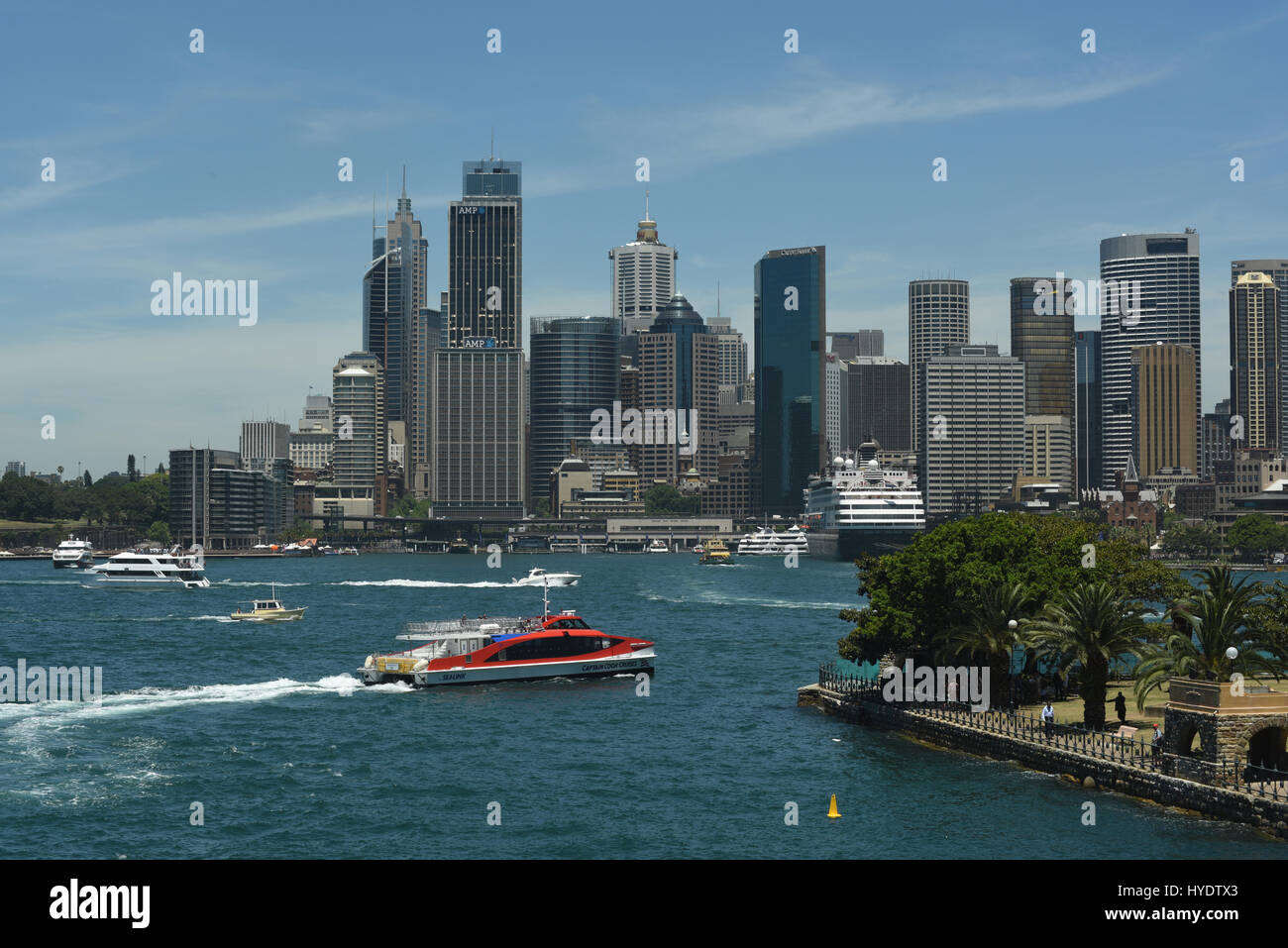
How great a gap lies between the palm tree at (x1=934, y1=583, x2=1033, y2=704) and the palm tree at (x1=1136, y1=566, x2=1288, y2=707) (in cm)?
1070

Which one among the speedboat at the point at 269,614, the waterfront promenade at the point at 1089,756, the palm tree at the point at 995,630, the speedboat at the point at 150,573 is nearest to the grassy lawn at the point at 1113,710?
the waterfront promenade at the point at 1089,756

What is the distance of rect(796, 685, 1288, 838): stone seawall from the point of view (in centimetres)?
4138

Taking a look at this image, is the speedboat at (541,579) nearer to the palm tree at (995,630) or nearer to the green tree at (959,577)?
the green tree at (959,577)

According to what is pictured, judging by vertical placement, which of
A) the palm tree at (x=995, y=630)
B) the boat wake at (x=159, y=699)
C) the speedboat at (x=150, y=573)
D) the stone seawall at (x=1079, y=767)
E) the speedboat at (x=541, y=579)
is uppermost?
the palm tree at (x=995, y=630)

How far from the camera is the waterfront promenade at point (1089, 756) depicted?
138 feet

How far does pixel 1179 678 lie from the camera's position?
153 feet

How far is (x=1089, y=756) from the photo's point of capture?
49438mm

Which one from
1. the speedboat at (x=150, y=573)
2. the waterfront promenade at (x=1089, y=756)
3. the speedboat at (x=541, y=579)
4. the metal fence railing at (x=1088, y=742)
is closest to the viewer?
the waterfront promenade at (x=1089, y=756)

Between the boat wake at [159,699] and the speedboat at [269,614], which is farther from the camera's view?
the speedboat at [269,614]

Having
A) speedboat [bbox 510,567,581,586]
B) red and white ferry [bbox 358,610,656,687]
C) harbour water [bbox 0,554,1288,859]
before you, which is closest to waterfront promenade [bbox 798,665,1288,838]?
harbour water [bbox 0,554,1288,859]

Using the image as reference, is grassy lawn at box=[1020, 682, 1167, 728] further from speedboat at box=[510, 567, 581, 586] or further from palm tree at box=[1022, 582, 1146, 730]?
speedboat at box=[510, 567, 581, 586]

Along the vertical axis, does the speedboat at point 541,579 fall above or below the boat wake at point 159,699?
below

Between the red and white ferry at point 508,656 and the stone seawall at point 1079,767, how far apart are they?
19376mm
